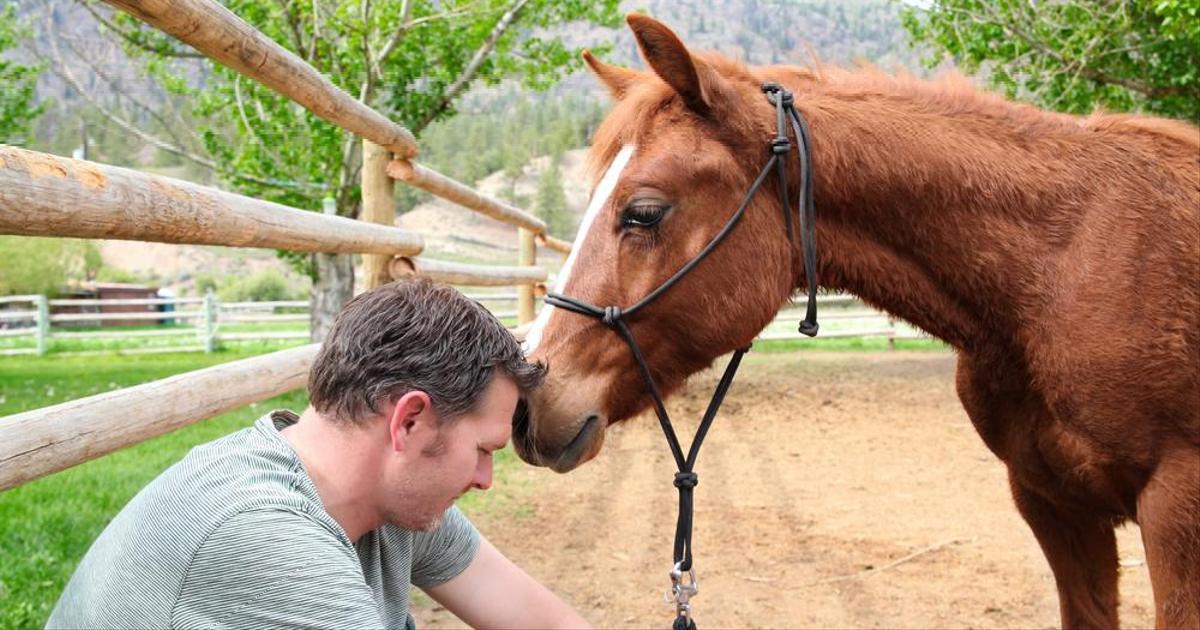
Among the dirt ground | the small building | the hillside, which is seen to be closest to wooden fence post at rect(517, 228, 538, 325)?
the dirt ground

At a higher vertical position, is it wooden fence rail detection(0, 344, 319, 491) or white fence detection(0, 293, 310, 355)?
wooden fence rail detection(0, 344, 319, 491)

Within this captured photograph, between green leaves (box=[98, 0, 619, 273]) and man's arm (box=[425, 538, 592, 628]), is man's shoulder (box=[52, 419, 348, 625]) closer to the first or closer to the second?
man's arm (box=[425, 538, 592, 628])

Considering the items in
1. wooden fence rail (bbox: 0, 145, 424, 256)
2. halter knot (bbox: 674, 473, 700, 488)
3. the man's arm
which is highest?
wooden fence rail (bbox: 0, 145, 424, 256)

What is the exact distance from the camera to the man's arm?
1.83 meters

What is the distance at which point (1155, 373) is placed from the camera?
1.97 metres

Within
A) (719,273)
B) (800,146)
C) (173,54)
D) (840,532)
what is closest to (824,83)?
(800,146)

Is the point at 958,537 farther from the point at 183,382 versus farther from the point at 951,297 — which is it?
the point at 183,382

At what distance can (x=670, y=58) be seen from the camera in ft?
6.84

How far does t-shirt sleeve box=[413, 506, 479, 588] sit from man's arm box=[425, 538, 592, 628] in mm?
26

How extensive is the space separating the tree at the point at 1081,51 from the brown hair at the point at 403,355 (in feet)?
24.2

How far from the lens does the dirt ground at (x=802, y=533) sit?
3732 millimetres

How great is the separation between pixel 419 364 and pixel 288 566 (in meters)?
0.33

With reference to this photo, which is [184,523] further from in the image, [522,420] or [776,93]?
[776,93]

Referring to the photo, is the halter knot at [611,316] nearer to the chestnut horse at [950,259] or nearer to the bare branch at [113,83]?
the chestnut horse at [950,259]
